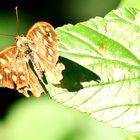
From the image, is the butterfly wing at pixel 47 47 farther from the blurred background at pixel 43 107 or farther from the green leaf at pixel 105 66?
the blurred background at pixel 43 107

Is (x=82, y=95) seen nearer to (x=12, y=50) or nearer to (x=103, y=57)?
(x=103, y=57)

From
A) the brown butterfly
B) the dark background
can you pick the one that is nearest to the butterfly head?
the brown butterfly

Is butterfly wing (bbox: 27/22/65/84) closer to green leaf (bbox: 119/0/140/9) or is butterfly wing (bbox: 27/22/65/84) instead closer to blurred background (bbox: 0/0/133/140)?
green leaf (bbox: 119/0/140/9)

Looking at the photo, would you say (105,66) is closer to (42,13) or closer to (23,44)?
(23,44)

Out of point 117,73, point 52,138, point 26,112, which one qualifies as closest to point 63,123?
point 52,138

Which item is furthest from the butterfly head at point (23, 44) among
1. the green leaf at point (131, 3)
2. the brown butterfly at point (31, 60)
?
the green leaf at point (131, 3)
